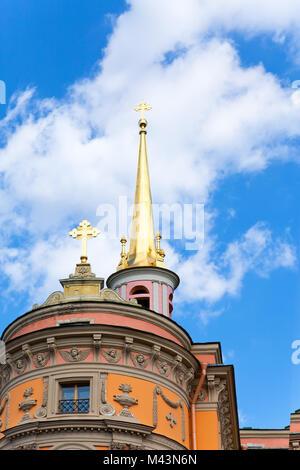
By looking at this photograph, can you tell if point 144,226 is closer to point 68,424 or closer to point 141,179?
point 141,179

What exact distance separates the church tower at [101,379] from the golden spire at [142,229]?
275 inches

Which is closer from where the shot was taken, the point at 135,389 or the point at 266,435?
the point at 135,389

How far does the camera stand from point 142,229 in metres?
37.1

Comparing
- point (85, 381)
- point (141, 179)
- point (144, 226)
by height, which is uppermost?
point (141, 179)

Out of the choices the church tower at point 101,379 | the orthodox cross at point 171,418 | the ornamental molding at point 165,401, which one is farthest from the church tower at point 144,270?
the orthodox cross at point 171,418

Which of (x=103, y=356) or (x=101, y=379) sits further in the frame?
(x=103, y=356)

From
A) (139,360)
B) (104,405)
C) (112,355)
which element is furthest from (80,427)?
(139,360)

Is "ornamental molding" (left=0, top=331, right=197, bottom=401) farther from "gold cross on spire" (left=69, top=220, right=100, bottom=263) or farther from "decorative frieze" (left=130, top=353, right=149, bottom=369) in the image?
"gold cross on spire" (left=69, top=220, right=100, bottom=263)

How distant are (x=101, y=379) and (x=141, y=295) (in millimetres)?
9792

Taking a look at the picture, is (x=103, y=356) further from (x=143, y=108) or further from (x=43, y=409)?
(x=143, y=108)

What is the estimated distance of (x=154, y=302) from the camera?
33594 millimetres
